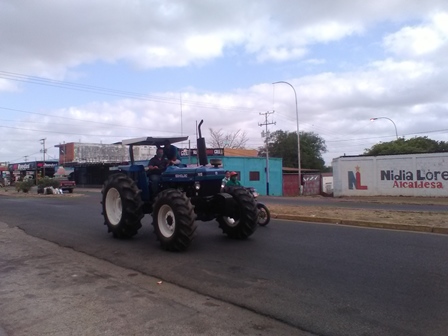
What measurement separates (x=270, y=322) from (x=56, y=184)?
36821 millimetres

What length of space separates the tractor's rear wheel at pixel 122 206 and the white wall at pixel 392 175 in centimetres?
2587

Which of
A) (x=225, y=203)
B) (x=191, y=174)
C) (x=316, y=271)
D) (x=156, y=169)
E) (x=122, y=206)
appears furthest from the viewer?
(x=156, y=169)

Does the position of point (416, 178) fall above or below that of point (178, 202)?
above

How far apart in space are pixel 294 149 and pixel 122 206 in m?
69.8

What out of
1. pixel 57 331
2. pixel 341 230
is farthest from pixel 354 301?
pixel 341 230

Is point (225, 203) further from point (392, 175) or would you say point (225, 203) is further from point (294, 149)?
point (294, 149)

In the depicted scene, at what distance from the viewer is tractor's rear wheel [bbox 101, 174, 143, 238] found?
10.0m

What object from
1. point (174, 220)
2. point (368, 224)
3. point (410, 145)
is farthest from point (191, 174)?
point (410, 145)

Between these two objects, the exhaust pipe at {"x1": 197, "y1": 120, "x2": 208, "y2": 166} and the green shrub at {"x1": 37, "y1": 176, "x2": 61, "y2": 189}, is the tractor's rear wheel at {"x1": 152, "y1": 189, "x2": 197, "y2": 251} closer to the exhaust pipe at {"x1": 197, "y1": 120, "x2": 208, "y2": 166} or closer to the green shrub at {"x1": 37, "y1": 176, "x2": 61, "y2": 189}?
the exhaust pipe at {"x1": 197, "y1": 120, "x2": 208, "y2": 166}

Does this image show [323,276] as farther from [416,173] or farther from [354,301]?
[416,173]

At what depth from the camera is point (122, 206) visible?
10.2 metres

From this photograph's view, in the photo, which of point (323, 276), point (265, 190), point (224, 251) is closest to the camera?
point (323, 276)

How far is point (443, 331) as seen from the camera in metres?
4.63

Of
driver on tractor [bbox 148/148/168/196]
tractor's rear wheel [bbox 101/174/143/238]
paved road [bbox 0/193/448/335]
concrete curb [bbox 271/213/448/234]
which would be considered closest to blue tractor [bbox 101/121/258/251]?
tractor's rear wheel [bbox 101/174/143/238]
